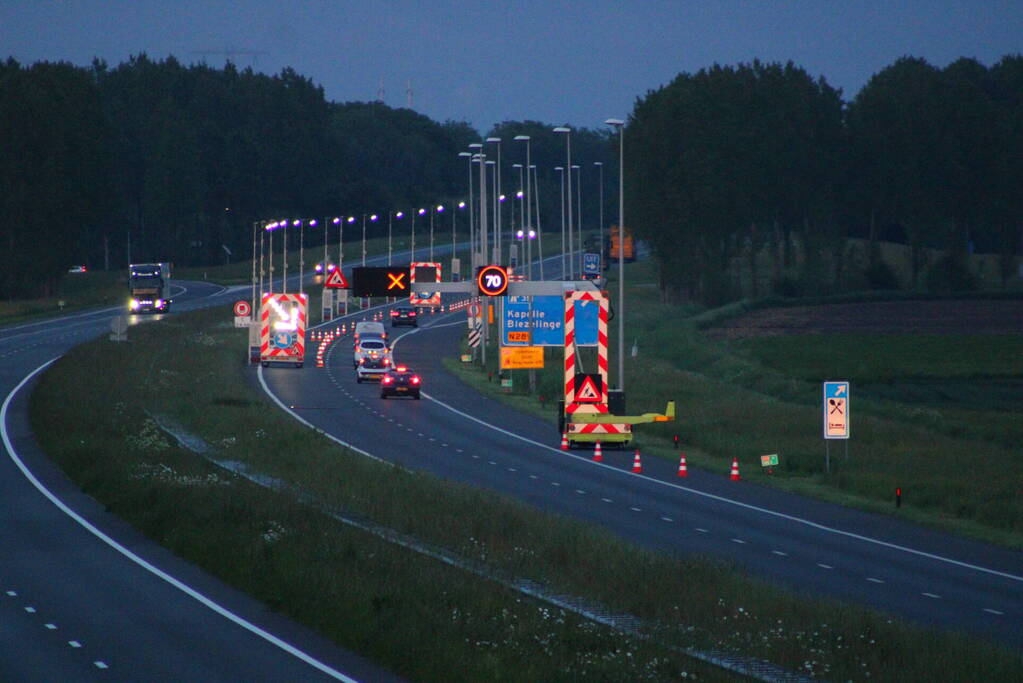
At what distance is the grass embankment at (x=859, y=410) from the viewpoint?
34250 millimetres

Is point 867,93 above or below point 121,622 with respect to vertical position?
above

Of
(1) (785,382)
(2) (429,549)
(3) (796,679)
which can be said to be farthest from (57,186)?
(3) (796,679)

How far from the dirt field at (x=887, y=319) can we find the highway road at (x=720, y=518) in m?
42.4

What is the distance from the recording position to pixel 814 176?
125312 millimetres

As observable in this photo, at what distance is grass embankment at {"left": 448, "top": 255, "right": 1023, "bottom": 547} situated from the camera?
34250 mm

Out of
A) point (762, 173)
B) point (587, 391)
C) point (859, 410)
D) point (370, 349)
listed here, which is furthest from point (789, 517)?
point (762, 173)

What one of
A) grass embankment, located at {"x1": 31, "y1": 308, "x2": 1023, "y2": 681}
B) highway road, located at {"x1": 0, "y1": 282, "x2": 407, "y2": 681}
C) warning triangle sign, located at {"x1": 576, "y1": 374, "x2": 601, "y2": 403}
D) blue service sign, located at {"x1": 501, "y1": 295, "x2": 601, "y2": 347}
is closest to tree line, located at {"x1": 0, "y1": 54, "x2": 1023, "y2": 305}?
blue service sign, located at {"x1": 501, "y1": 295, "x2": 601, "y2": 347}

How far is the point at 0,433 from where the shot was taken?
4688 cm

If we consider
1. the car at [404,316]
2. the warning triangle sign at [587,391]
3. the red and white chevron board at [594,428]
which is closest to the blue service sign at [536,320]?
the red and white chevron board at [594,428]

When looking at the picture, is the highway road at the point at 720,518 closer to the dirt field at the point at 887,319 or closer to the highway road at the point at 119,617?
the highway road at the point at 119,617

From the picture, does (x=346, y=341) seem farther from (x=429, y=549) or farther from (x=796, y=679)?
Result: (x=796, y=679)

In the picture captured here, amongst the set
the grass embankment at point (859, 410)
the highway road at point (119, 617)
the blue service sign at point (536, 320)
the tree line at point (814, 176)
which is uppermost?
the tree line at point (814, 176)

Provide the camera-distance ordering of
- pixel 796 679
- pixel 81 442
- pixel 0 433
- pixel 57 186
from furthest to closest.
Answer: pixel 57 186
pixel 0 433
pixel 81 442
pixel 796 679

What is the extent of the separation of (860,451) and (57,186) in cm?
10427
